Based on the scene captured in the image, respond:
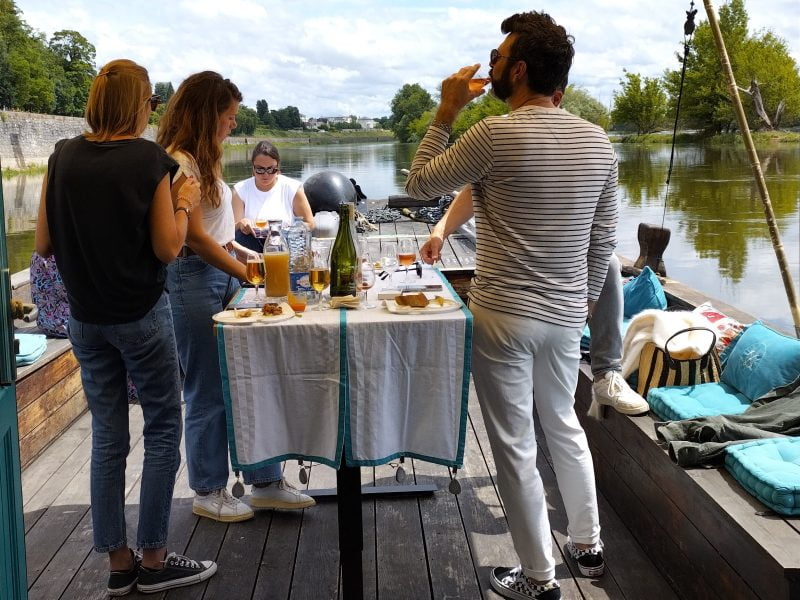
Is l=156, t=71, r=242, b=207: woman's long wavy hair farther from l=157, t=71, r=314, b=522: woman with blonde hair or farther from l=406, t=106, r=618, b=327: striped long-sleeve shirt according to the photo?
l=406, t=106, r=618, b=327: striped long-sleeve shirt

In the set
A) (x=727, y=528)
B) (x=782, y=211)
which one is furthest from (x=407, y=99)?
(x=727, y=528)

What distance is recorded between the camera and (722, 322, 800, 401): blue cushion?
2428mm

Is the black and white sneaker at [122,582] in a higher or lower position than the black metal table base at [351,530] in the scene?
lower

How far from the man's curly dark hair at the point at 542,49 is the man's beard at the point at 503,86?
0.05 m

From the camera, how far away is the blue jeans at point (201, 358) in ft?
7.47

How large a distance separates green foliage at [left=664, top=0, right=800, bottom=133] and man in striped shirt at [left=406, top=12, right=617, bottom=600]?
2119cm

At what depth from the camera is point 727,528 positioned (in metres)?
1.80

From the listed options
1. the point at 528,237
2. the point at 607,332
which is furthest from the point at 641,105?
the point at 528,237

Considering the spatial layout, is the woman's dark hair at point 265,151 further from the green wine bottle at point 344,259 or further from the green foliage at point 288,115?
the green foliage at point 288,115

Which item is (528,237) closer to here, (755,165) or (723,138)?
(755,165)

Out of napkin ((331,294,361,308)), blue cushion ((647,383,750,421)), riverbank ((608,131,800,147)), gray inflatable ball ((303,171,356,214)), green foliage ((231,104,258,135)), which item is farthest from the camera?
riverbank ((608,131,800,147))

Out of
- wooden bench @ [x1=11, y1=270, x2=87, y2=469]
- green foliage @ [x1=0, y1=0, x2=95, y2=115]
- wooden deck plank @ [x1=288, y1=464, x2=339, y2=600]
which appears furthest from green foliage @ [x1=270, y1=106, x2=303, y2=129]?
green foliage @ [x1=0, y1=0, x2=95, y2=115]

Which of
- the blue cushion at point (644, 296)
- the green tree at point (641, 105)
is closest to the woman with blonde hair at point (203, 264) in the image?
the blue cushion at point (644, 296)

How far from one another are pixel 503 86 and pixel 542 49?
0.42 ft
